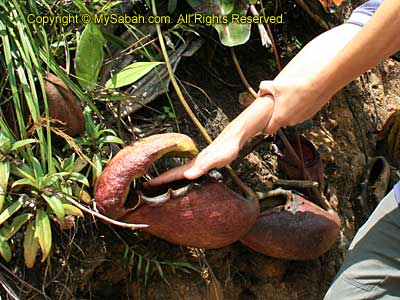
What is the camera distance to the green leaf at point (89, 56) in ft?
6.01

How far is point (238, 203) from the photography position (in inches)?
68.1

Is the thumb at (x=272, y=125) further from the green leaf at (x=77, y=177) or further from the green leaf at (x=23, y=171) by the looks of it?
the green leaf at (x=23, y=171)

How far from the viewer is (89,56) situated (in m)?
1.84

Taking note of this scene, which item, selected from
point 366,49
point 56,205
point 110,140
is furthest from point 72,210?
point 366,49

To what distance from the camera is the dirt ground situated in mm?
1745

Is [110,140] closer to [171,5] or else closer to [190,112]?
[190,112]

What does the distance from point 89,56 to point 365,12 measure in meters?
0.73

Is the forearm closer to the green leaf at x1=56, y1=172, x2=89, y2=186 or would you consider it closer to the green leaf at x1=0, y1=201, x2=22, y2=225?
the green leaf at x1=56, y1=172, x2=89, y2=186

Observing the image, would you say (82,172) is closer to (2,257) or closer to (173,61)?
(2,257)

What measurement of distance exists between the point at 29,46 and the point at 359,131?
4.72 ft

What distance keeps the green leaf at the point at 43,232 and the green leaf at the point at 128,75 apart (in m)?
0.45

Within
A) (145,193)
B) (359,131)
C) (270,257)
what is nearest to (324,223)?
(270,257)

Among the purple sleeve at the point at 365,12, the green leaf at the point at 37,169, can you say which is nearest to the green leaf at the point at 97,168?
the green leaf at the point at 37,169

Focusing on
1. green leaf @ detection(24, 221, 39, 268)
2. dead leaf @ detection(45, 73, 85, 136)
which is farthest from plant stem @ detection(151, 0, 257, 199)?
green leaf @ detection(24, 221, 39, 268)
